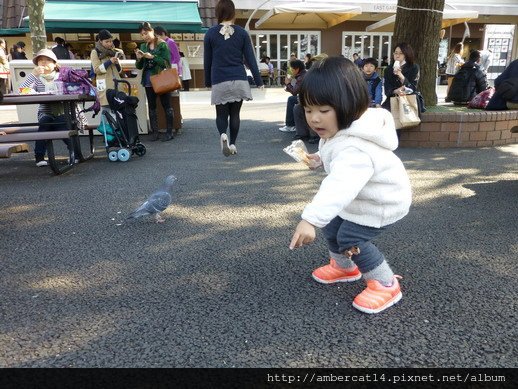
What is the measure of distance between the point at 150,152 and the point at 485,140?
4924 mm

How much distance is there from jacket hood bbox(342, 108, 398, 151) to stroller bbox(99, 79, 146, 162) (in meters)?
4.30

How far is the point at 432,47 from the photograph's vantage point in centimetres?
662

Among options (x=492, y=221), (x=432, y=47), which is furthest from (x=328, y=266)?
(x=432, y=47)

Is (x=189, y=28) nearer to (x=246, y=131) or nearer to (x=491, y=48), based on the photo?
(x=246, y=131)

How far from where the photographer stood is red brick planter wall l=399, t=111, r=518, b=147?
6137 mm

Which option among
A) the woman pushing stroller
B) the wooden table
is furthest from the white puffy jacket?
the woman pushing stroller

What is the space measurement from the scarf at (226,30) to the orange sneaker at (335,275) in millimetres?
3657

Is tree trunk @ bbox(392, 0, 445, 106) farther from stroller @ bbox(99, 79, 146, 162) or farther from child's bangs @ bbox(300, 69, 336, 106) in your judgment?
child's bangs @ bbox(300, 69, 336, 106)

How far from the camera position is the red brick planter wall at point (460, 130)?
20.1 ft

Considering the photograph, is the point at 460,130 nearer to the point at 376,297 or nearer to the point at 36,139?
the point at 376,297

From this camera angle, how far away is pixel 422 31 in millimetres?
6512

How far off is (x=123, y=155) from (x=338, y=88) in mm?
4362

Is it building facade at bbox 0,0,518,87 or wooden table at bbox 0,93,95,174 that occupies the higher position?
building facade at bbox 0,0,518,87

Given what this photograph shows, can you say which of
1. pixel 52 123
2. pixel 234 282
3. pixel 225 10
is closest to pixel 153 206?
pixel 234 282
